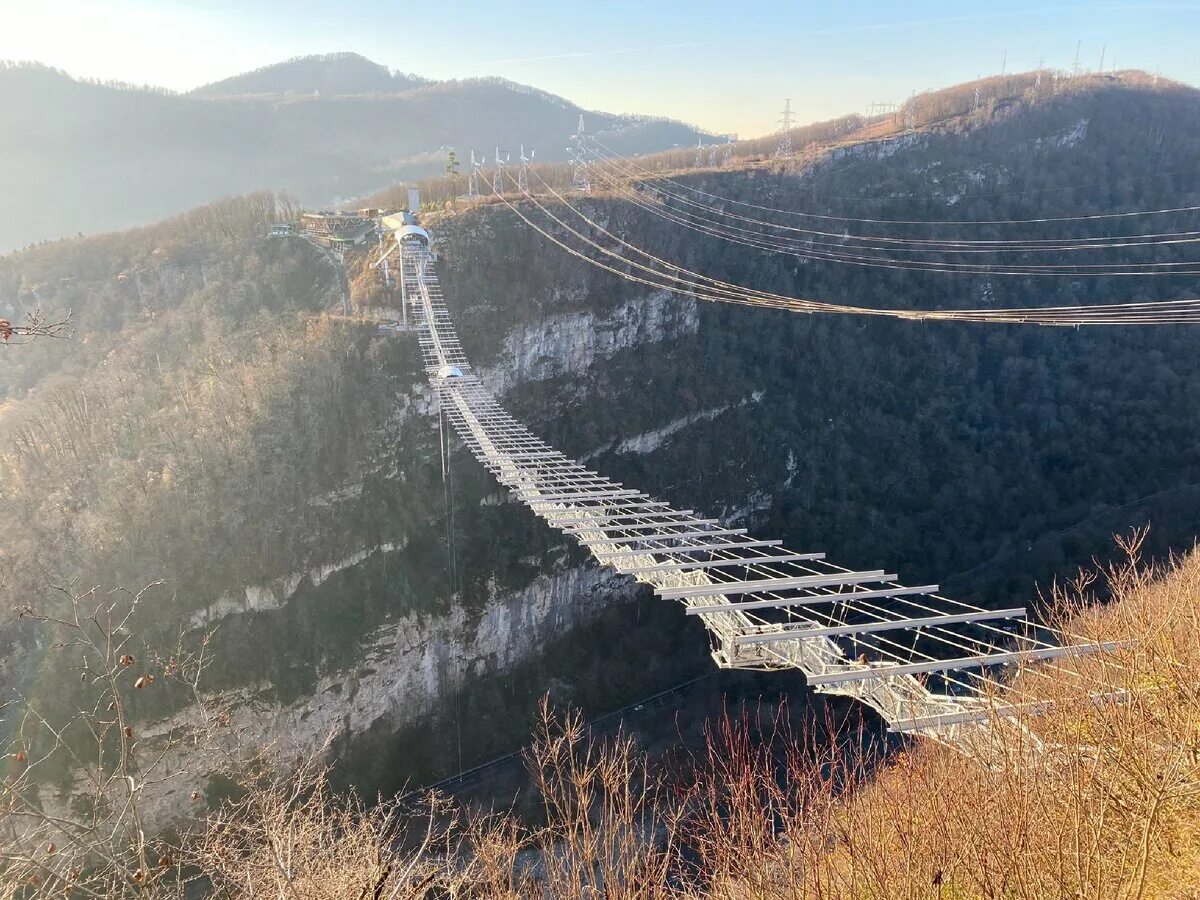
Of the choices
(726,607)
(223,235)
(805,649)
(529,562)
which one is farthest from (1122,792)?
(223,235)

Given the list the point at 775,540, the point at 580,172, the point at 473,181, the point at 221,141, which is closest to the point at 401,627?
the point at 775,540

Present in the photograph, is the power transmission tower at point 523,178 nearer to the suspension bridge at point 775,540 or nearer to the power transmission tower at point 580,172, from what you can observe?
the suspension bridge at point 775,540

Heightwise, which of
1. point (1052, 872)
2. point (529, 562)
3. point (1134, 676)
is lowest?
point (529, 562)

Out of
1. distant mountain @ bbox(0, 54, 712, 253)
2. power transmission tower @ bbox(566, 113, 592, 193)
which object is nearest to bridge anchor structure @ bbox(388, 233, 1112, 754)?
power transmission tower @ bbox(566, 113, 592, 193)

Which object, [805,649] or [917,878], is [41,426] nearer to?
[805,649]

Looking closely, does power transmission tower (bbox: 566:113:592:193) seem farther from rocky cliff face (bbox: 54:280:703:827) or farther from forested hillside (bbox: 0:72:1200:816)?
rocky cliff face (bbox: 54:280:703:827)

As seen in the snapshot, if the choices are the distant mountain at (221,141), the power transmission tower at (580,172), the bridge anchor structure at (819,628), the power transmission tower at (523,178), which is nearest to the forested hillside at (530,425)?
the power transmission tower at (580,172)
